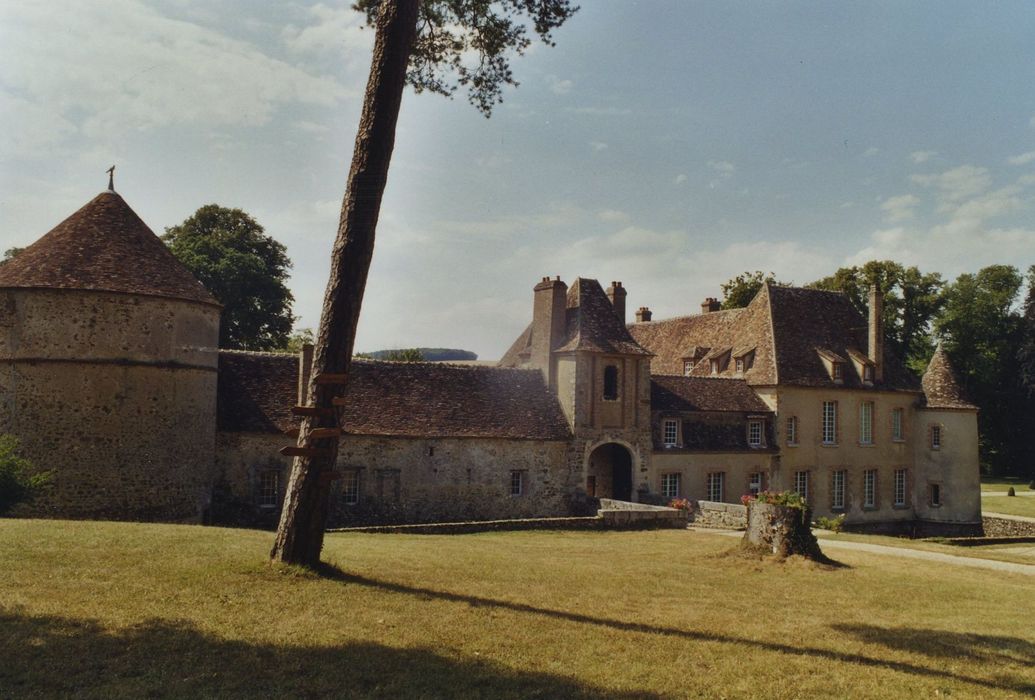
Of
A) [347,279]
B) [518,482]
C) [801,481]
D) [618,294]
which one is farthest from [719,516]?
[347,279]

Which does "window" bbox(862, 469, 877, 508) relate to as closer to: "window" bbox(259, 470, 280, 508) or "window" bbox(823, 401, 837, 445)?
"window" bbox(823, 401, 837, 445)

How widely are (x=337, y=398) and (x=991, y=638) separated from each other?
9.25 m

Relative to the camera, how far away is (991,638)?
10.7 meters

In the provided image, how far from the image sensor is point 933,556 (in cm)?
2025

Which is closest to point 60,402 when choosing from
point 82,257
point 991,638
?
point 82,257

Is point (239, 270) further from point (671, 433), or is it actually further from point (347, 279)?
point (347, 279)

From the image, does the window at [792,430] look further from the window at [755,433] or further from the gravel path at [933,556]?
the gravel path at [933,556]

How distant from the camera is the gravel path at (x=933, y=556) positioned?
18.6 meters

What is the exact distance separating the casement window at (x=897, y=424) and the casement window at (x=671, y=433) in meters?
12.1

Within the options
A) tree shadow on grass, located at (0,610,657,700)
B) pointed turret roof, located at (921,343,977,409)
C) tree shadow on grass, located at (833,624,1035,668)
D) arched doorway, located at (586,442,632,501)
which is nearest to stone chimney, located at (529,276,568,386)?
arched doorway, located at (586,442,632,501)

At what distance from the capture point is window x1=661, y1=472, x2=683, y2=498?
30641 millimetres

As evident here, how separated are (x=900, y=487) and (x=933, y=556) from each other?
18237 millimetres

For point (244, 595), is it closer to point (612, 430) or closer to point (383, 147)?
point (383, 147)

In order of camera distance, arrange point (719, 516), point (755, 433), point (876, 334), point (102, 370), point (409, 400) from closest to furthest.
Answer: point (102, 370) < point (719, 516) < point (409, 400) < point (755, 433) < point (876, 334)
